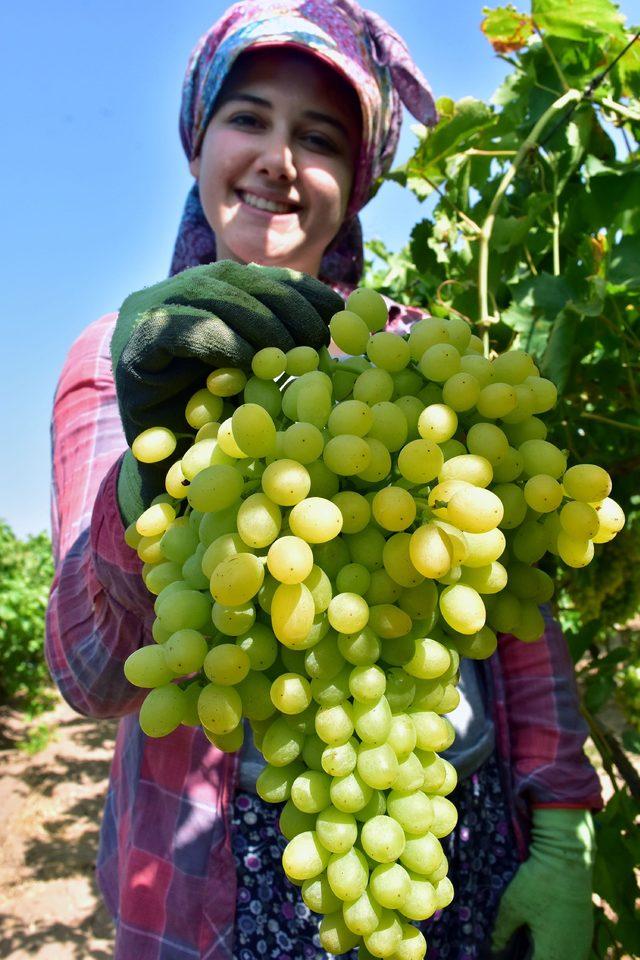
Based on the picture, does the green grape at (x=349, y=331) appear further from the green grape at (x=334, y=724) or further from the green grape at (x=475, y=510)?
the green grape at (x=334, y=724)

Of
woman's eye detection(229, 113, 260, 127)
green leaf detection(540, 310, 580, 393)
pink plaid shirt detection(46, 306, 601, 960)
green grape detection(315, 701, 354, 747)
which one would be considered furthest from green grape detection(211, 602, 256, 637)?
woman's eye detection(229, 113, 260, 127)

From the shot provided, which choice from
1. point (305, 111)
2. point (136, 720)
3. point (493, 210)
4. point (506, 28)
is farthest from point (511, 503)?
point (506, 28)

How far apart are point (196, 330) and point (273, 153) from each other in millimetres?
906

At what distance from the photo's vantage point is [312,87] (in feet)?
5.01

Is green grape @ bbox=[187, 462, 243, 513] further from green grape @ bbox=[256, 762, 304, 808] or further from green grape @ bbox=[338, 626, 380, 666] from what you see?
green grape @ bbox=[256, 762, 304, 808]

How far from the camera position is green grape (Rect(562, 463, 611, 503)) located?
75cm

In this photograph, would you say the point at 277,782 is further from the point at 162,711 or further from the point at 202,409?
the point at 202,409

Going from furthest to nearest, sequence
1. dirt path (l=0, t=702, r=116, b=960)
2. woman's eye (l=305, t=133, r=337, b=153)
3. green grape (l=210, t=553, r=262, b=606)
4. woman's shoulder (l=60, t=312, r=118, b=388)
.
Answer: dirt path (l=0, t=702, r=116, b=960) < woman's eye (l=305, t=133, r=337, b=153) < woman's shoulder (l=60, t=312, r=118, b=388) < green grape (l=210, t=553, r=262, b=606)

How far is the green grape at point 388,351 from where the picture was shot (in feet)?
2.61

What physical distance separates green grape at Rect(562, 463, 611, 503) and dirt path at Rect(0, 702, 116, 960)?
434cm

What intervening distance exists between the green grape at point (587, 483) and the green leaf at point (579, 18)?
1.22m

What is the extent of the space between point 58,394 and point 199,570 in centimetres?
90

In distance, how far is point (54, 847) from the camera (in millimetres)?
5078

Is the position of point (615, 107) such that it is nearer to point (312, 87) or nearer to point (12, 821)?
point (312, 87)
